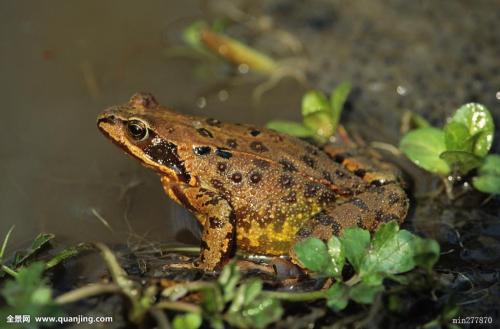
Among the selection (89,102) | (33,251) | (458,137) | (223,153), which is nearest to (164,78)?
(89,102)

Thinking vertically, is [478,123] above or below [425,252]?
above

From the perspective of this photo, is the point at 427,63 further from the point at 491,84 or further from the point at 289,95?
the point at 289,95

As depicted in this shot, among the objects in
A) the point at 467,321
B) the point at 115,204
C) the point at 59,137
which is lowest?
the point at 467,321

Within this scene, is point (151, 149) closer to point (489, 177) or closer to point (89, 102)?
point (89, 102)

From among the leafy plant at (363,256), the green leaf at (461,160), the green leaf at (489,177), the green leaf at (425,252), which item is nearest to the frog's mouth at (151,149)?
the leafy plant at (363,256)

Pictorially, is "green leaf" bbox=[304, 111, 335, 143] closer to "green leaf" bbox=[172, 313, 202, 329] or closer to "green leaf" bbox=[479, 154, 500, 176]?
"green leaf" bbox=[479, 154, 500, 176]

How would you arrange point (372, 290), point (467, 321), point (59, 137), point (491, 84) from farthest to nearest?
point (491, 84), point (59, 137), point (467, 321), point (372, 290)

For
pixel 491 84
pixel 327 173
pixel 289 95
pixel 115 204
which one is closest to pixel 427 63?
pixel 491 84

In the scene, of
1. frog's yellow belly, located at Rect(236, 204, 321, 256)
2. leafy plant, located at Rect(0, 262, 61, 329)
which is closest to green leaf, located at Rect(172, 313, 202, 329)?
leafy plant, located at Rect(0, 262, 61, 329)
